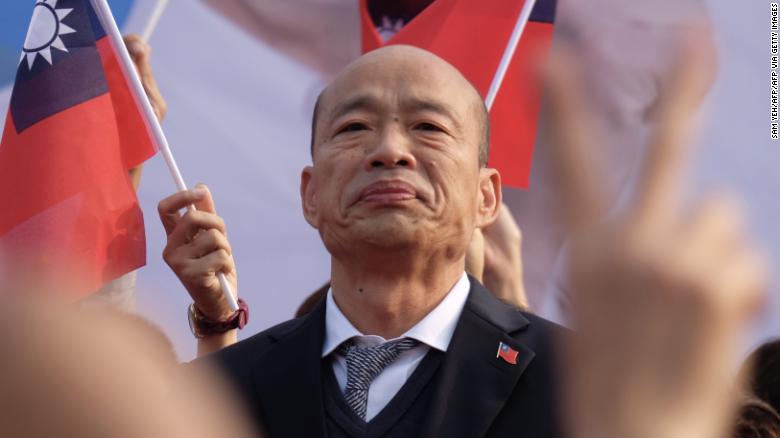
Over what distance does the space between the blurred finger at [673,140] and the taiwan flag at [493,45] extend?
325 cm

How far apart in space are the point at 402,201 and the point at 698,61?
4.43ft

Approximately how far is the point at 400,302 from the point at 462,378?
0.31 metres

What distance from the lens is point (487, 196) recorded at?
2658 mm

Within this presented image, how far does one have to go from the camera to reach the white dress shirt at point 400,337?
2.16m

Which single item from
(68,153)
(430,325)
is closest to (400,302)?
(430,325)

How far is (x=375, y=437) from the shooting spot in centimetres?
205

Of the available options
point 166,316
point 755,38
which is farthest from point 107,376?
point 755,38

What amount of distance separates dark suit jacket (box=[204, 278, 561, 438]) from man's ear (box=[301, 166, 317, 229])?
304mm

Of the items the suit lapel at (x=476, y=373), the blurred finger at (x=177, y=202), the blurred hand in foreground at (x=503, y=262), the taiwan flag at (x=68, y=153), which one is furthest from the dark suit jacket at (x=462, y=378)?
the blurred hand in foreground at (x=503, y=262)

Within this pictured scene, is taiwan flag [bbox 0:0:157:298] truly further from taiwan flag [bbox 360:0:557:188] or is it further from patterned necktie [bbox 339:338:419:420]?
patterned necktie [bbox 339:338:419:420]

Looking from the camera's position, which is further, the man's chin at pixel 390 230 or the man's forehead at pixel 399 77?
the man's forehead at pixel 399 77

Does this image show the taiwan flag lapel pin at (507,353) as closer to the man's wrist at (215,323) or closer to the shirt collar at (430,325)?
the shirt collar at (430,325)

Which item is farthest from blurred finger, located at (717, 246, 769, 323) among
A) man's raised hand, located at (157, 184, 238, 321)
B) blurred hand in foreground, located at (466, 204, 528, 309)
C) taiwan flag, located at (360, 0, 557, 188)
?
taiwan flag, located at (360, 0, 557, 188)

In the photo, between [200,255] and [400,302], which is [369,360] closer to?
[400,302]
